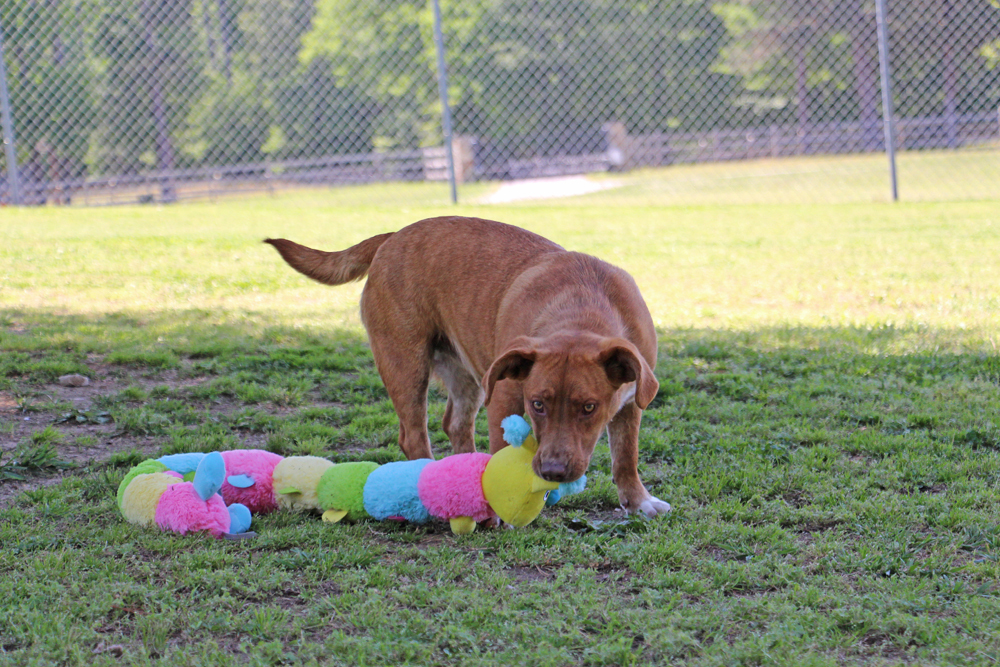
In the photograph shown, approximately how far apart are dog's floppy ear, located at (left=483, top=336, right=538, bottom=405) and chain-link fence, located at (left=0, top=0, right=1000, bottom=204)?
14298 millimetres

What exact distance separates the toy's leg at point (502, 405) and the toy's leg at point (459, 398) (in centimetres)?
77

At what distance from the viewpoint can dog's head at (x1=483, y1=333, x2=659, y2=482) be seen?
11.1 ft

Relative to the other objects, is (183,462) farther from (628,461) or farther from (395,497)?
(628,461)

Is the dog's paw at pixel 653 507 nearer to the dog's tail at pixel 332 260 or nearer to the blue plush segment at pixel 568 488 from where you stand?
the blue plush segment at pixel 568 488

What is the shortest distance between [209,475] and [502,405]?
1182mm

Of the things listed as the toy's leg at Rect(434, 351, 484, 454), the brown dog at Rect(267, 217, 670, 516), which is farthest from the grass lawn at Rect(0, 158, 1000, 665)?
the brown dog at Rect(267, 217, 670, 516)

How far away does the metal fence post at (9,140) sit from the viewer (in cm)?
1490

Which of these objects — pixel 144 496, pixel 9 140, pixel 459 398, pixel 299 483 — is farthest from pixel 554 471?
pixel 9 140

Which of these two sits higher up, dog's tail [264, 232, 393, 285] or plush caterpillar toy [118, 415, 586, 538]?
dog's tail [264, 232, 393, 285]

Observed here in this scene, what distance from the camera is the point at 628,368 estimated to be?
3535 millimetres

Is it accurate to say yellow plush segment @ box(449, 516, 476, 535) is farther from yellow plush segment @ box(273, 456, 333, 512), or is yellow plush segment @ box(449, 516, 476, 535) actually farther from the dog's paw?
the dog's paw

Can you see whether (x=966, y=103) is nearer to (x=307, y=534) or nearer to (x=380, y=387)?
(x=380, y=387)

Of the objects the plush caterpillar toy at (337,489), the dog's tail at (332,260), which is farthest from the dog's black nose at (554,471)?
the dog's tail at (332,260)

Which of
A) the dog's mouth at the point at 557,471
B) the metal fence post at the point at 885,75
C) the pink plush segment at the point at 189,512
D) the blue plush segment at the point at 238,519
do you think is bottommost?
the blue plush segment at the point at 238,519
